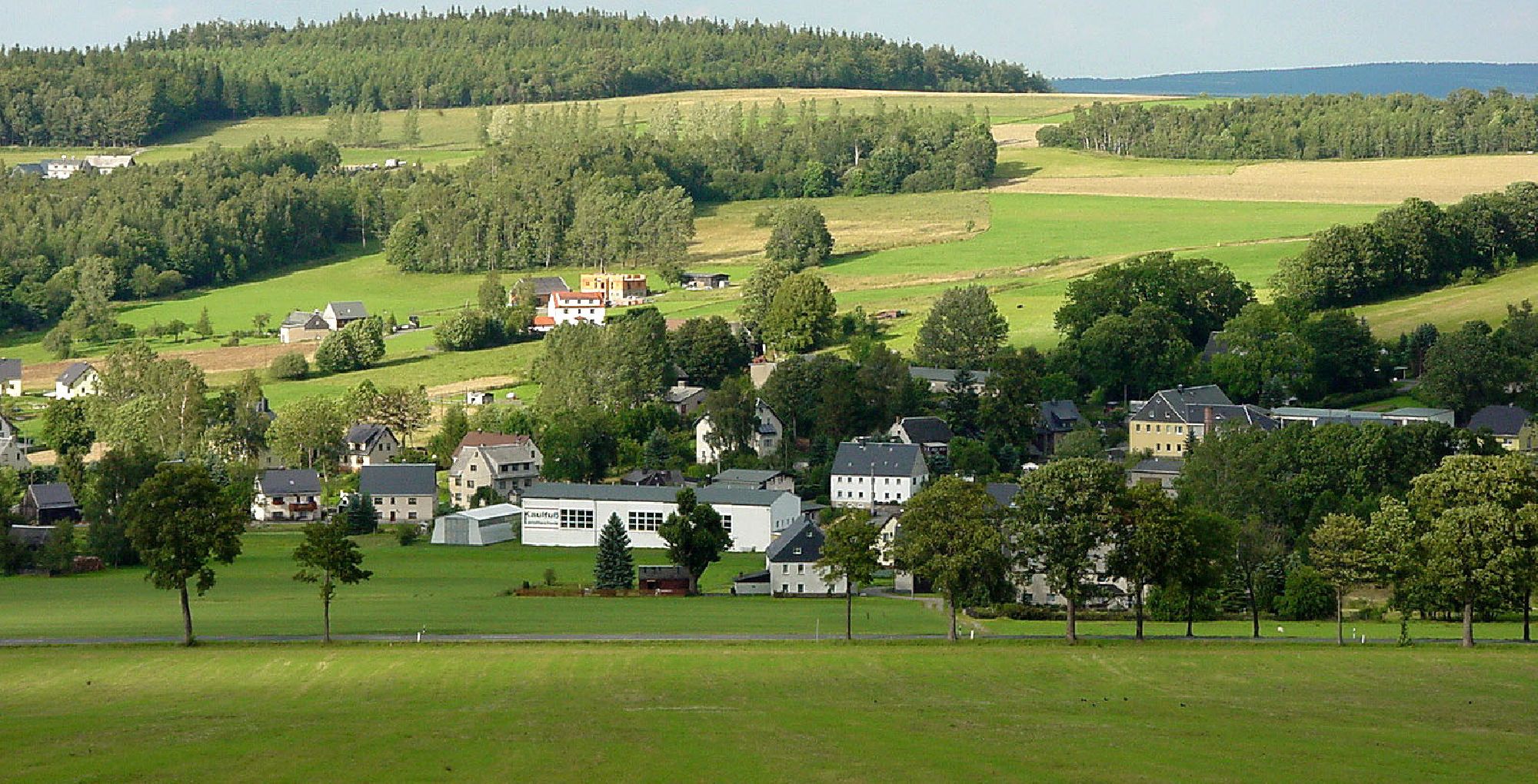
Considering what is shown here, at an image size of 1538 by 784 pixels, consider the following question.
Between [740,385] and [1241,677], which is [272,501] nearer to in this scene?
[740,385]

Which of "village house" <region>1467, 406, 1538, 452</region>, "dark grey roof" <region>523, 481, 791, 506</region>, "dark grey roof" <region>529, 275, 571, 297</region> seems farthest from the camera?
"dark grey roof" <region>529, 275, 571, 297</region>

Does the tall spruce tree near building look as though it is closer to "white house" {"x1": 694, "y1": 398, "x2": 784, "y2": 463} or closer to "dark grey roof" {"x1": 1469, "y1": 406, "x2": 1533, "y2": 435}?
"white house" {"x1": 694, "y1": 398, "x2": 784, "y2": 463}

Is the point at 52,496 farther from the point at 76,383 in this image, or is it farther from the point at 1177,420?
the point at 1177,420

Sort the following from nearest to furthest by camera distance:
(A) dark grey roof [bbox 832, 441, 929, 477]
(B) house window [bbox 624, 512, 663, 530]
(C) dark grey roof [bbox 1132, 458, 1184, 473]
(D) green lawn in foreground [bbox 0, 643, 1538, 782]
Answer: (D) green lawn in foreground [bbox 0, 643, 1538, 782]
(B) house window [bbox 624, 512, 663, 530]
(C) dark grey roof [bbox 1132, 458, 1184, 473]
(A) dark grey roof [bbox 832, 441, 929, 477]

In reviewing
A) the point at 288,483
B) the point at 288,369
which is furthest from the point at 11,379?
the point at 288,483

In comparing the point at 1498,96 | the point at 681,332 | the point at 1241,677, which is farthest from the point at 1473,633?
the point at 1498,96

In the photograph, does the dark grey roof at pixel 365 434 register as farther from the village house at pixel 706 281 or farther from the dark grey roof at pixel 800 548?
the village house at pixel 706 281

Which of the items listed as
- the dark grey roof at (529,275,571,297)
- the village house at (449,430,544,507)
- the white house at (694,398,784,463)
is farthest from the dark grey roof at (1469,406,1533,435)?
the dark grey roof at (529,275,571,297)
